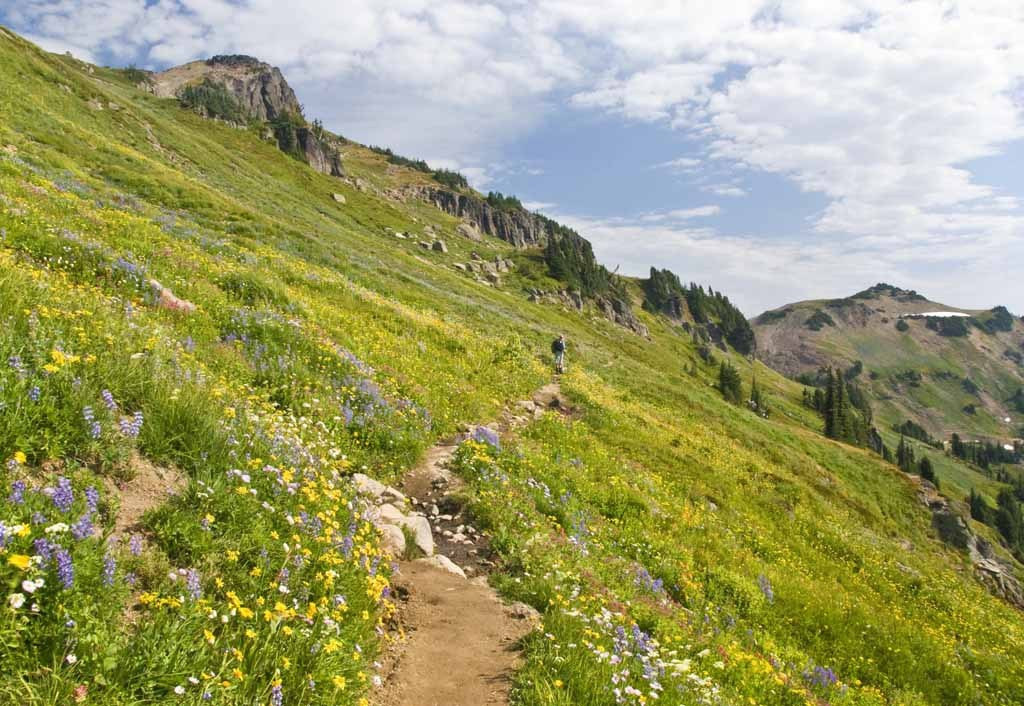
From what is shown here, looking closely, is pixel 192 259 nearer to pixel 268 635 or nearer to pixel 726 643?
pixel 268 635

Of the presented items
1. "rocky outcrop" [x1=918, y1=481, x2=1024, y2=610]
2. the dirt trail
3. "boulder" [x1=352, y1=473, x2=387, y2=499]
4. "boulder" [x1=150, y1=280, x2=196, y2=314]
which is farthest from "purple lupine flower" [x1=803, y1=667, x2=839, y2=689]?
"rocky outcrop" [x1=918, y1=481, x2=1024, y2=610]

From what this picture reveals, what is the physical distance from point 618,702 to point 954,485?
221790 mm

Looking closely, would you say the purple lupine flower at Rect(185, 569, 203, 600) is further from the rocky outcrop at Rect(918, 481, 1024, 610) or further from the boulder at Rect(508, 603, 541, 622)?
the rocky outcrop at Rect(918, 481, 1024, 610)

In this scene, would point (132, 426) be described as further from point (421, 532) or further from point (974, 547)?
point (974, 547)

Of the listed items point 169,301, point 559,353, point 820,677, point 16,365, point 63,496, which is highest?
point 559,353

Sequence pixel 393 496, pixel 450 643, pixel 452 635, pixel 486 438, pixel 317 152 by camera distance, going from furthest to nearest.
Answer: pixel 317 152 < pixel 486 438 < pixel 393 496 < pixel 452 635 < pixel 450 643

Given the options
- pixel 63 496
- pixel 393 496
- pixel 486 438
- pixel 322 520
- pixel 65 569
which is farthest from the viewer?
pixel 486 438

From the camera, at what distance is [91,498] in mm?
4043

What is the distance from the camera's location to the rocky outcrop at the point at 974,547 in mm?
24903

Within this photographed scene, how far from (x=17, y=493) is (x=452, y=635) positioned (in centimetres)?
422

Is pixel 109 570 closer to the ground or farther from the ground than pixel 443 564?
farther from the ground

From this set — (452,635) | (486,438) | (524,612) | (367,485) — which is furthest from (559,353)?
(452,635)

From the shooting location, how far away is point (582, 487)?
11.8 m

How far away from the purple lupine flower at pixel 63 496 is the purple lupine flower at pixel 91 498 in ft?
0.42
